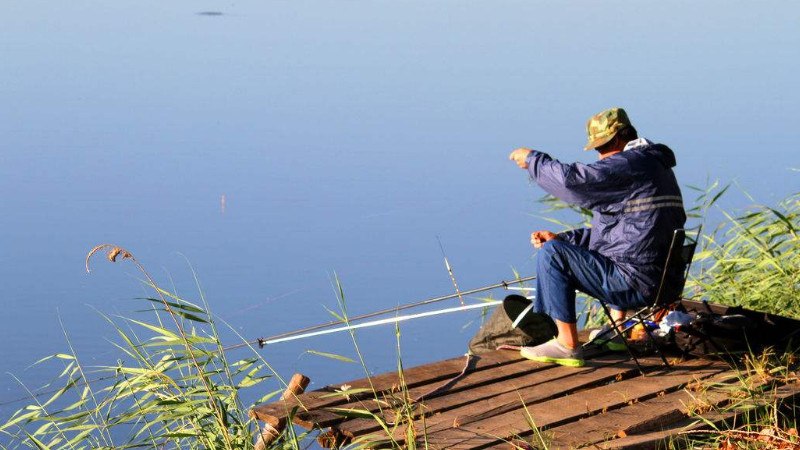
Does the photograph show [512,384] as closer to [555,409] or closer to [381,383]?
[555,409]

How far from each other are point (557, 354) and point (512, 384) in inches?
14.4

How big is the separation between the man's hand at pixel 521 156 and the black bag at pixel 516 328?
2.00 ft

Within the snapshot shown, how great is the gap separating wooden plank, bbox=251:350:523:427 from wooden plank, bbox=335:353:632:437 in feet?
0.32

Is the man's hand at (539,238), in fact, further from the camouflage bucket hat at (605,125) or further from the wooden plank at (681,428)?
the wooden plank at (681,428)

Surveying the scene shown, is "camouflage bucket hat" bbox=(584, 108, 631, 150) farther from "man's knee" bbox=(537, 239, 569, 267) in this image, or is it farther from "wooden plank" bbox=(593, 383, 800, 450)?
"wooden plank" bbox=(593, 383, 800, 450)

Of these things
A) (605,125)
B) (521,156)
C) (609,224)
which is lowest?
(609,224)

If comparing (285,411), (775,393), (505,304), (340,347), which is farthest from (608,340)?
(340,347)

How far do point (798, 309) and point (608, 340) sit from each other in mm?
1637

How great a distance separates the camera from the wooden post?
15.9 ft

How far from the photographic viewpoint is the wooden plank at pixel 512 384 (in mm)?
4832

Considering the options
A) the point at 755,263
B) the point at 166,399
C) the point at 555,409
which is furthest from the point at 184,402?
the point at 755,263

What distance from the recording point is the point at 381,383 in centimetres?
525

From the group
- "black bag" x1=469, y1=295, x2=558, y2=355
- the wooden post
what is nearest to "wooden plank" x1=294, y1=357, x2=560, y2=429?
the wooden post

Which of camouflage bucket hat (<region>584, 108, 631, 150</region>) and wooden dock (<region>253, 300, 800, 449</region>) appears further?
camouflage bucket hat (<region>584, 108, 631, 150</region>)
